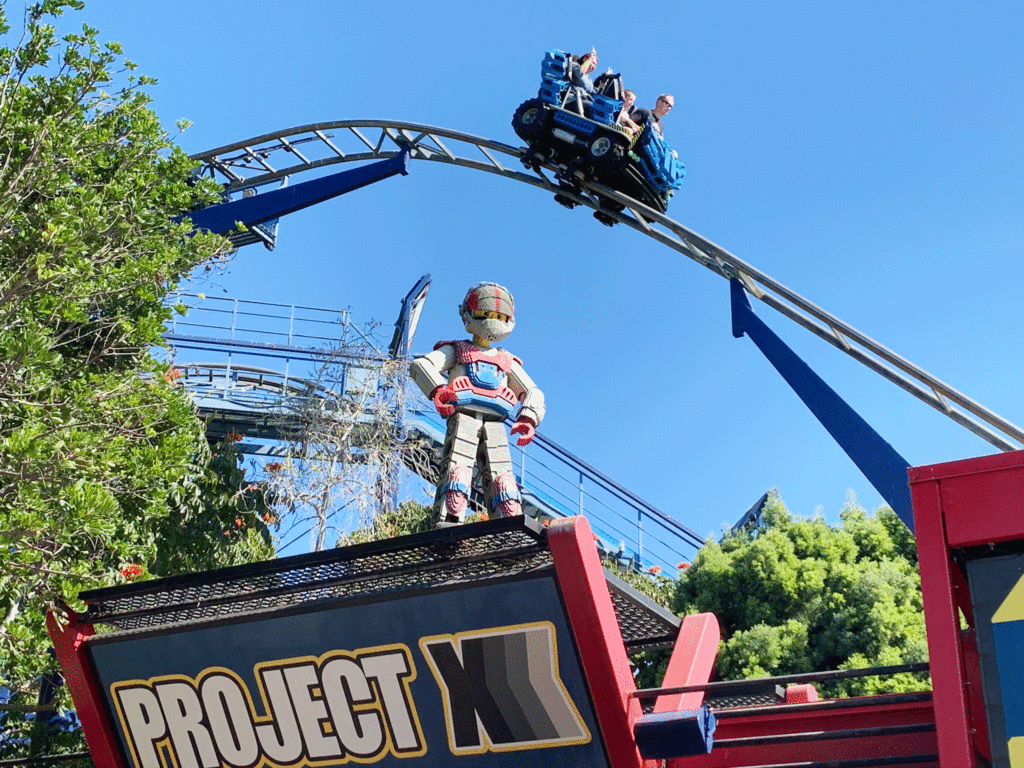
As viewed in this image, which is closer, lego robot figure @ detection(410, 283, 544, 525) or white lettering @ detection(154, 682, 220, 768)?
white lettering @ detection(154, 682, 220, 768)

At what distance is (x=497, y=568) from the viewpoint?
6.52 metres

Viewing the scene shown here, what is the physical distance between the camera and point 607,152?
1212 centimetres

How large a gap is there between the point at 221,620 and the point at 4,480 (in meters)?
2.01

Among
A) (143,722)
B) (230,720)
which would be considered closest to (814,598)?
(230,720)

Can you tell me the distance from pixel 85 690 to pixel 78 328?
9.82ft

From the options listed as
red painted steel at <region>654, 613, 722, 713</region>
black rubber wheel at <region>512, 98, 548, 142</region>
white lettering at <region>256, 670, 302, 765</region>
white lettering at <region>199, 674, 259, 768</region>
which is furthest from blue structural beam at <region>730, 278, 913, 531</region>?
white lettering at <region>199, 674, 259, 768</region>

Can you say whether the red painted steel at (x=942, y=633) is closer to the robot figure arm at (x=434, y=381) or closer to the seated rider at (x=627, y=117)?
the robot figure arm at (x=434, y=381)

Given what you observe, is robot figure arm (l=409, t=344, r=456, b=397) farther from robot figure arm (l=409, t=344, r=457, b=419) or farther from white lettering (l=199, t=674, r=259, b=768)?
white lettering (l=199, t=674, r=259, b=768)

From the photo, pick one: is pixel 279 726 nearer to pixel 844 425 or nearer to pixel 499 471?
pixel 499 471

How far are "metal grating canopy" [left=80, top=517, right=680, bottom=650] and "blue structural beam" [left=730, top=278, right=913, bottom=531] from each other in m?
2.26

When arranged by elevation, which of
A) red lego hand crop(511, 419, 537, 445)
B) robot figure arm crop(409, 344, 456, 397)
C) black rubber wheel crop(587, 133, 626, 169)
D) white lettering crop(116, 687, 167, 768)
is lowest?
white lettering crop(116, 687, 167, 768)

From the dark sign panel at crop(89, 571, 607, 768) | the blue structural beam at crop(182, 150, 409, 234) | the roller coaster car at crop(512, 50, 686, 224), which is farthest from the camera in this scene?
the blue structural beam at crop(182, 150, 409, 234)

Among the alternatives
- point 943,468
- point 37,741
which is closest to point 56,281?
point 37,741

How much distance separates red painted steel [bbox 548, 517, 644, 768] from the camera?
6.16 m
